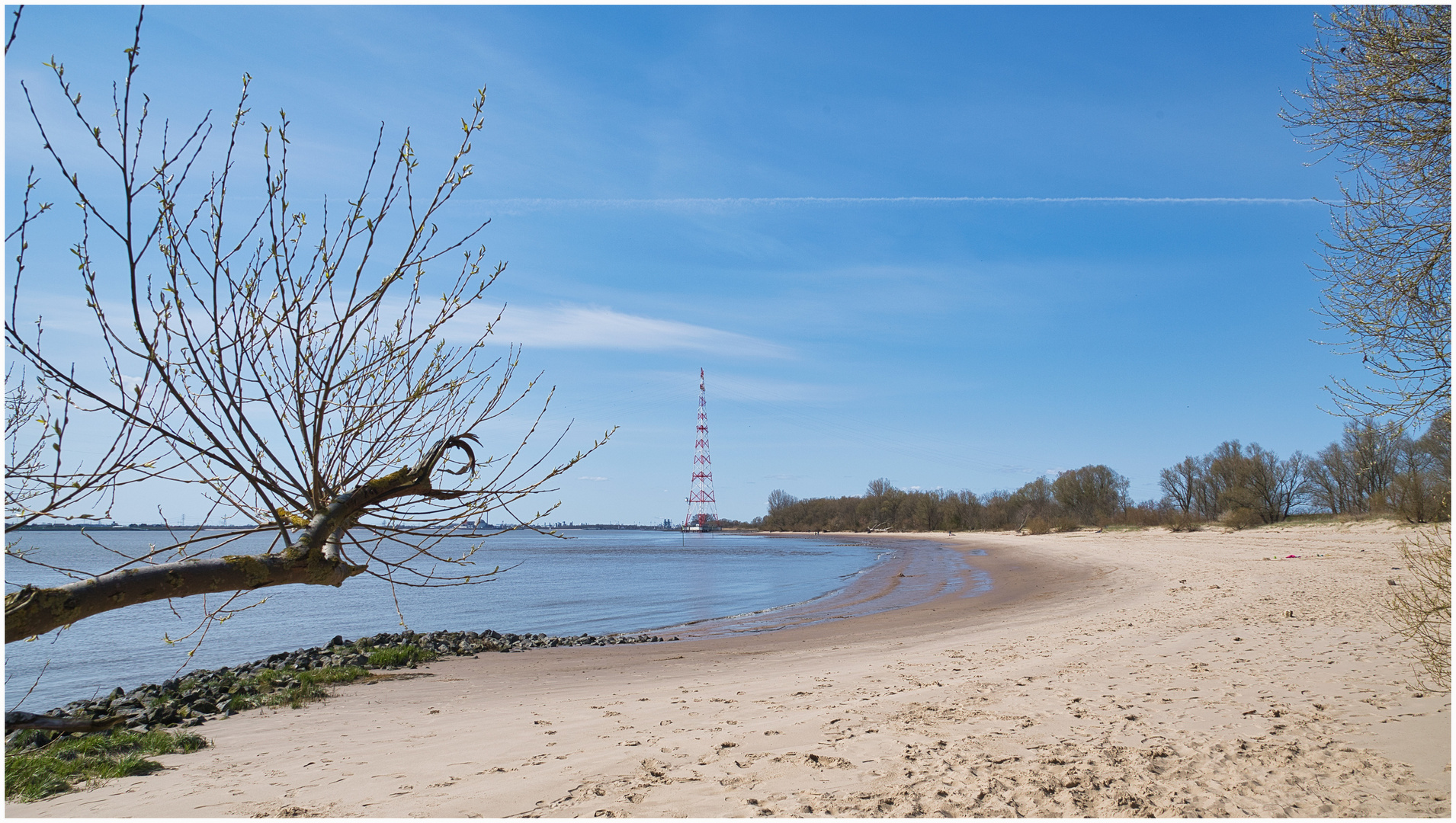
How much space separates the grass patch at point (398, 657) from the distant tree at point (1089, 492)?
8464cm

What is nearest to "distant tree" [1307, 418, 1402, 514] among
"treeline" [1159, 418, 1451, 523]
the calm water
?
"treeline" [1159, 418, 1451, 523]

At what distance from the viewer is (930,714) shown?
7.87 meters

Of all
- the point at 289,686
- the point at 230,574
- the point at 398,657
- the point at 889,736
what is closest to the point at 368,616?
the point at 398,657

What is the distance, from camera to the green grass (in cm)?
685

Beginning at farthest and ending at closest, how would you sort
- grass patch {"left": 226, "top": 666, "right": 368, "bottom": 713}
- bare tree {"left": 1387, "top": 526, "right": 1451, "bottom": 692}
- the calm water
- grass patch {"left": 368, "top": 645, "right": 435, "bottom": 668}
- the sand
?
the calm water → grass patch {"left": 368, "top": 645, "right": 435, "bottom": 668} → grass patch {"left": 226, "top": 666, "right": 368, "bottom": 713} → bare tree {"left": 1387, "top": 526, "right": 1451, "bottom": 692} → the sand

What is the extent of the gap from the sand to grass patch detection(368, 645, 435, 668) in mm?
1231

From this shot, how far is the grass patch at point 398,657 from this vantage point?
1408cm

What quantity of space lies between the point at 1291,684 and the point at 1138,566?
24591mm

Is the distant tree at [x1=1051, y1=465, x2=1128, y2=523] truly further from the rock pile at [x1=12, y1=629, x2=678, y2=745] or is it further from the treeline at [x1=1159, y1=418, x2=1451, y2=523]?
the rock pile at [x1=12, y1=629, x2=678, y2=745]

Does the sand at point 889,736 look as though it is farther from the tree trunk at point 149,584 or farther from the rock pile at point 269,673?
the tree trunk at point 149,584

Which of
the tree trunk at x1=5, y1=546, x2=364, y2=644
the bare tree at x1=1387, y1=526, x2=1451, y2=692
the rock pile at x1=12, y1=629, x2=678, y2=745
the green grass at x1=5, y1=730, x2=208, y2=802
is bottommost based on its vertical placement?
the rock pile at x1=12, y1=629, x2=678, y2=745

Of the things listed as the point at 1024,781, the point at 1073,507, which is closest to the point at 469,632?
the point at 1024,781

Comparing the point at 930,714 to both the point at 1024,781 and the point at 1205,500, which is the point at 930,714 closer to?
the point at 1024,781

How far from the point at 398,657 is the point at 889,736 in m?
10.6
